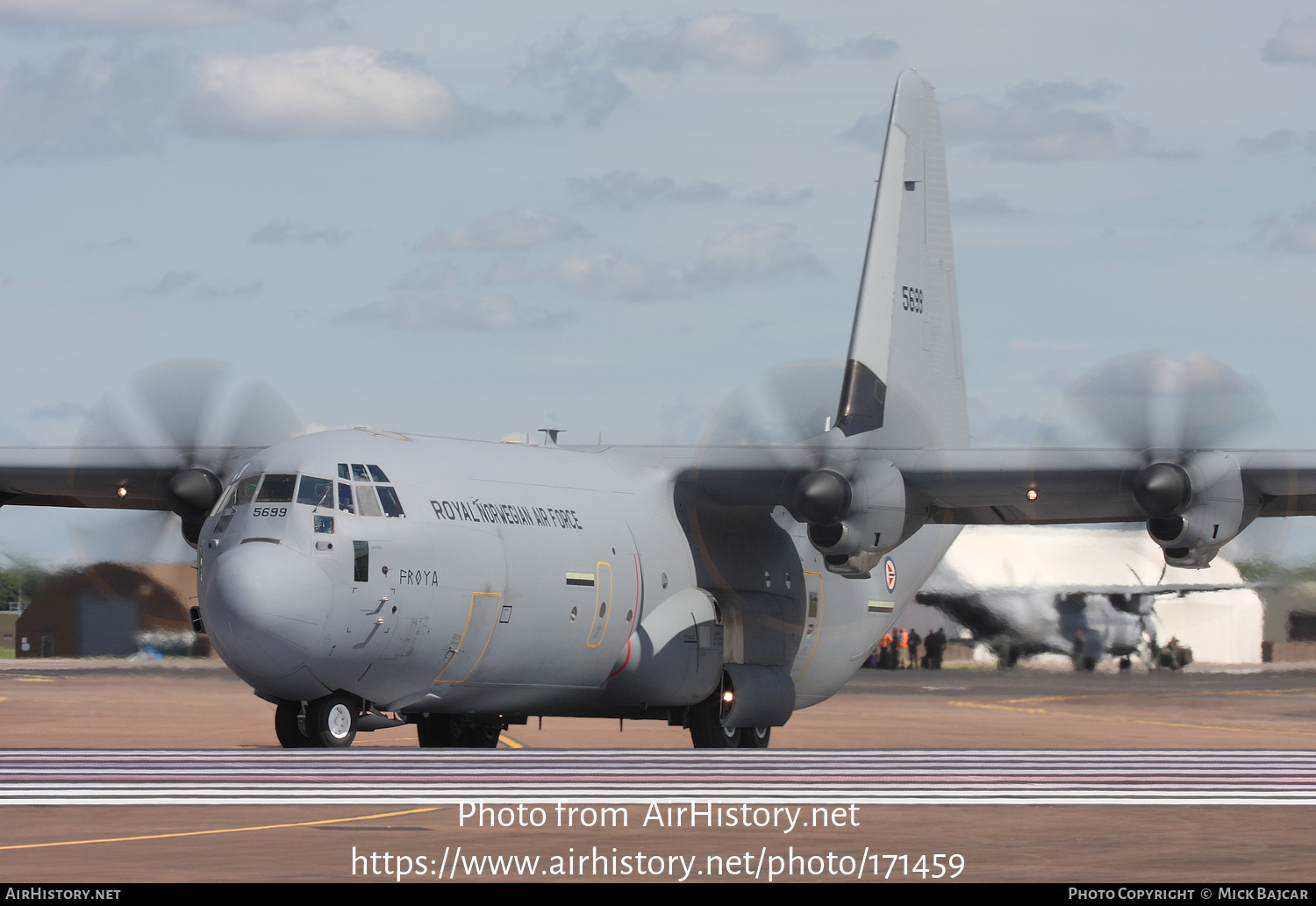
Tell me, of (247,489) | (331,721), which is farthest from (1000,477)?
(247,489)

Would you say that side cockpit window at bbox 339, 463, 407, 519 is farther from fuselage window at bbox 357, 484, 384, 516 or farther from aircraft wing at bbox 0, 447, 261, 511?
aircraft wing at bbox 0, 447, 261, 511

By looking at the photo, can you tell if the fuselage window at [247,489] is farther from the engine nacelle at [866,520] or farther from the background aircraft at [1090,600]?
the background aircraft at [1090,600]

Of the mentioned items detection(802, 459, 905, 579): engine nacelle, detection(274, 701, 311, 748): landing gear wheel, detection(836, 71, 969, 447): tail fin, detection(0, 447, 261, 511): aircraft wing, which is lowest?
detection(274, 701, 311, 748): landing gear wheel

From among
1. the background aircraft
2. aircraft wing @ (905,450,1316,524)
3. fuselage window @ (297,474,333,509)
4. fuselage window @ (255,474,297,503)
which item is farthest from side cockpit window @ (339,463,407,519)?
the background aircraft

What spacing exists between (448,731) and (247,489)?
512 centimetres

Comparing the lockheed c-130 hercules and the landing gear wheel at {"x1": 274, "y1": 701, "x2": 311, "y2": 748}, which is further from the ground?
the lockheed c-130 hercules

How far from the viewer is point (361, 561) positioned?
1616cm

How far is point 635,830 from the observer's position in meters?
11.2

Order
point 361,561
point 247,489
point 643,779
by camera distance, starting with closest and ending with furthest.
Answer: point 643,779 → point 361,561 → point 247,489

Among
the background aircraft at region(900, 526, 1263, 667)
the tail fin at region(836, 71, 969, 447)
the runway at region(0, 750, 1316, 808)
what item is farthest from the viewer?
the background aircraft at region(900, 526, 1263, 667)

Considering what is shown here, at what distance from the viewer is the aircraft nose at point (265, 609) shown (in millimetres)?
15359

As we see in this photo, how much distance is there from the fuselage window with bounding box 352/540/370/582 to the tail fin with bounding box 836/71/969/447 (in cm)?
796

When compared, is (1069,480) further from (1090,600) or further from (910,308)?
(1090,600)

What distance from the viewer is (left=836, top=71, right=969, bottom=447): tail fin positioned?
74.7 ft
